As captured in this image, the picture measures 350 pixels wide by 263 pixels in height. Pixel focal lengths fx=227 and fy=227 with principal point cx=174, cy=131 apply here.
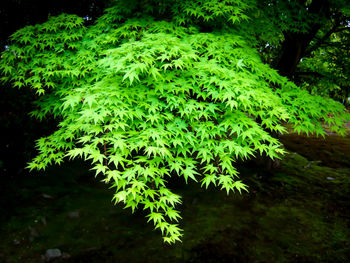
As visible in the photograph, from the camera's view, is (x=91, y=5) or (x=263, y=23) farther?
(x=91, y=5)

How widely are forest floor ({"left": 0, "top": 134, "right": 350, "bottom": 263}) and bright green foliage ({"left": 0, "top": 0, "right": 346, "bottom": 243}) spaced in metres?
1.52

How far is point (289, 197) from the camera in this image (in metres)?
6.29

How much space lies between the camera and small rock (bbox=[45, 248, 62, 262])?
3882 mm

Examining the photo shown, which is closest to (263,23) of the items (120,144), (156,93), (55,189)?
(156,93)

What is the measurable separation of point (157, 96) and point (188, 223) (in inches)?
126

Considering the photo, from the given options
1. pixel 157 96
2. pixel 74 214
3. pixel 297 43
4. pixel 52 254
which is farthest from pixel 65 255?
pixel 297 43

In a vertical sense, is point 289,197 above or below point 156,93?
below

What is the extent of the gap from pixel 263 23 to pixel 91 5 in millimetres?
4698

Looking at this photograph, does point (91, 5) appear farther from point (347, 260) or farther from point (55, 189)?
point (347, 260)

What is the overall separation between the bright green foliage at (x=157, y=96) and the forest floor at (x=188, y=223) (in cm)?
152

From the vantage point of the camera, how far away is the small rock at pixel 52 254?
12.7ft

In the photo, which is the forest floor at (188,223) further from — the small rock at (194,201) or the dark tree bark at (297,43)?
the dark tree bark at (297,43)

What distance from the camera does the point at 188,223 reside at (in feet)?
16.4

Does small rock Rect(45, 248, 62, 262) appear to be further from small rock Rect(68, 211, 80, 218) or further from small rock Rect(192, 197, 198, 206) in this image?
small rock Rect(192, 197, 198, 206)
